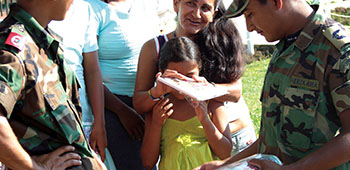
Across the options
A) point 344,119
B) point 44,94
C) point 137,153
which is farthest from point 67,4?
point 137,153

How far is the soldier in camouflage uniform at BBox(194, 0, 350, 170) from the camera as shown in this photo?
1864mm

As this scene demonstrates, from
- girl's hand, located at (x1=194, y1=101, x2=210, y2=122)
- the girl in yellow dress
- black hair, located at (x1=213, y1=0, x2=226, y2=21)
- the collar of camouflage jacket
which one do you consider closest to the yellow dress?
the girl in yellow dress

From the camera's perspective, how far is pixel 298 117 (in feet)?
6.68

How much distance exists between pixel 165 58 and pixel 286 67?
43.6 inches

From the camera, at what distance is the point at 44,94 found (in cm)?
201

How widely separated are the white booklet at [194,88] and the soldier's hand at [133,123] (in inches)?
23.9

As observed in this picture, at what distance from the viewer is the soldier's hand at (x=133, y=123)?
3316mm

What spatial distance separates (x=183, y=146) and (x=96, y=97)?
65 centimetres

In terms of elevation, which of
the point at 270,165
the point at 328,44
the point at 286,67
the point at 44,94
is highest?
the point at 328,44

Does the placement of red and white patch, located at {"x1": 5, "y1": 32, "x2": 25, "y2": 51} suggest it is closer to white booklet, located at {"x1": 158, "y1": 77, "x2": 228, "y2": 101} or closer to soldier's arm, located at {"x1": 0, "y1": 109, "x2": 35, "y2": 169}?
soldier's arm, located at {"x1": 0, "y1": 109, "x2": 35, "y2": 169}

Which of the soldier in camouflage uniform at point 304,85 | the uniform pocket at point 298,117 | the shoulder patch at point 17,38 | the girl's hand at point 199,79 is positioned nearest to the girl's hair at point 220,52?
the girl's hand at point 199,79

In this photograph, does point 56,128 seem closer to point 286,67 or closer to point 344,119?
point 286,67

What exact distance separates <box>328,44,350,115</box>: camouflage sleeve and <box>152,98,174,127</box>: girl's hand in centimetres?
136

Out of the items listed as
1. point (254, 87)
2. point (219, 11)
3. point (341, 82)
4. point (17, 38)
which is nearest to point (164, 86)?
point (219, 11)
